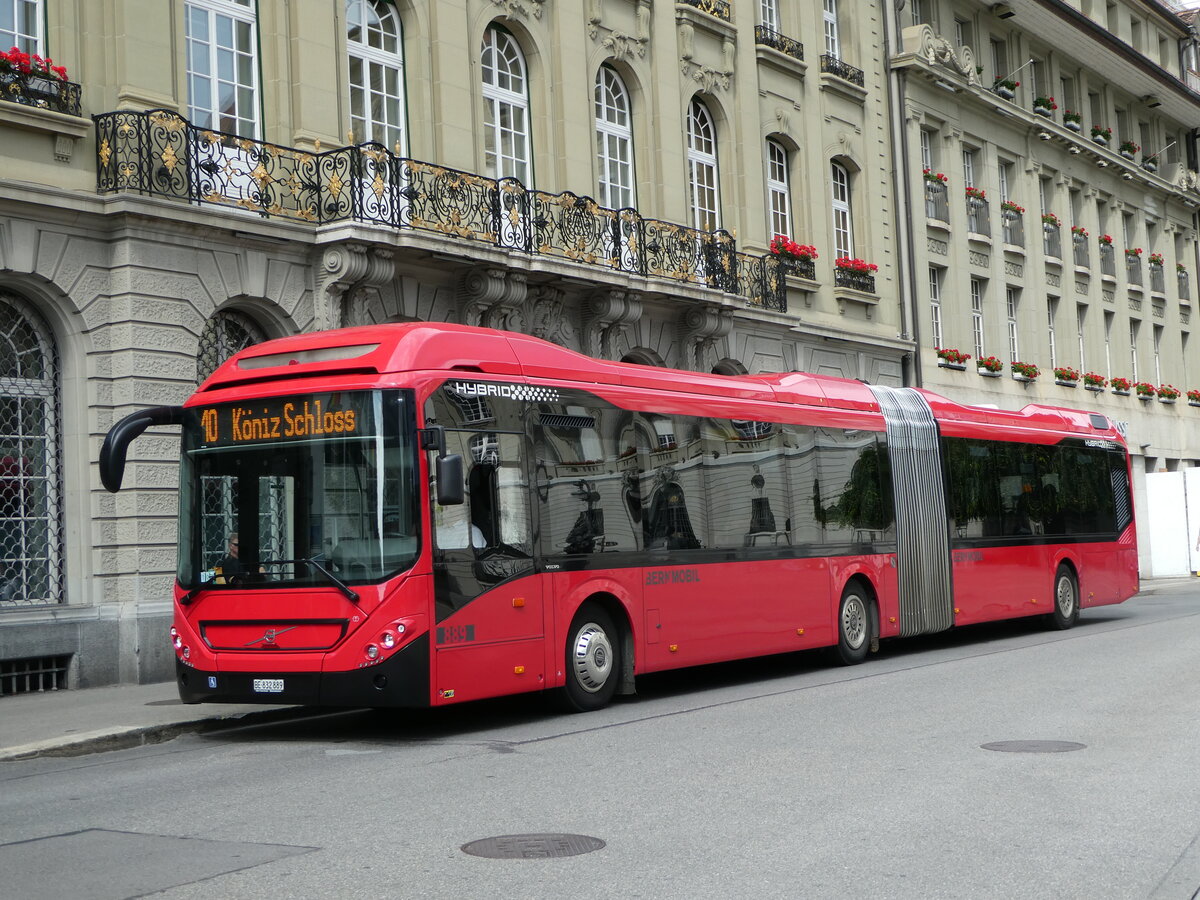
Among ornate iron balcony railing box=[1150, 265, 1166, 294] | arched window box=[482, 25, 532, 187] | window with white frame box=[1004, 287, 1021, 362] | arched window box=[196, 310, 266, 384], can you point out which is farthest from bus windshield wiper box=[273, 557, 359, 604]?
ornate iron balcony railing box=[1150, 265, 1166, 294]

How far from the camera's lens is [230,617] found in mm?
11648

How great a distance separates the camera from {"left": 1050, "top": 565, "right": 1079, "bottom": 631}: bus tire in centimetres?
2281

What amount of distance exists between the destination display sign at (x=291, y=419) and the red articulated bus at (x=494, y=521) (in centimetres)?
2

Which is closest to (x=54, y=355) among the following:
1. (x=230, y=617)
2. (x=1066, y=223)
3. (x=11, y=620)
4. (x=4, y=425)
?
(x=4, y=425)

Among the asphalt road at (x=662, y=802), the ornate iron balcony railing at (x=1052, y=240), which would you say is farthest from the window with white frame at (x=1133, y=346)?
the asphalt road at (x=662, y=802)

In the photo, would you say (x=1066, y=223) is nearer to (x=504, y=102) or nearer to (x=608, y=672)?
(x=504, y=102)

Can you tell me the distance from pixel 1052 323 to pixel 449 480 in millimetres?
32620

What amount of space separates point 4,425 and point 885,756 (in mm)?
10417

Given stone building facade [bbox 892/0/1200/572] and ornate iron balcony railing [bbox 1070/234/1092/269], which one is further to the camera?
ornate iron balcony railing [bbox 1070/234/1092/269]

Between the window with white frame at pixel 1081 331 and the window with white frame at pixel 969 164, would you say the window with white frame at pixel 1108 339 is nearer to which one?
the window with white frame at pixel 1081 331

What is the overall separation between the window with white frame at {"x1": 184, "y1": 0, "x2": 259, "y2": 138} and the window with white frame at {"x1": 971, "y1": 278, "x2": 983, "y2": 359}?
70.4 feet

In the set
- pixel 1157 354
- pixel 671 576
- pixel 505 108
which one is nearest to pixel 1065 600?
pixel 671 576

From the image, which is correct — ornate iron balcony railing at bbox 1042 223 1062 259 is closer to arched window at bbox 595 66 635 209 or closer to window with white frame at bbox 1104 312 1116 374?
window with white frame at bbox 1104 312 1116 374

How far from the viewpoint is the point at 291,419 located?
38.0 ft
